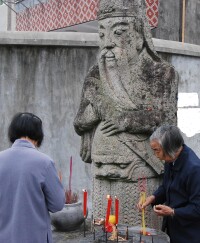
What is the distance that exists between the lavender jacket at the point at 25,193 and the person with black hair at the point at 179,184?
2.53 ft

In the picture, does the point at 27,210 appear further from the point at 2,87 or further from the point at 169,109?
the point at 2,87

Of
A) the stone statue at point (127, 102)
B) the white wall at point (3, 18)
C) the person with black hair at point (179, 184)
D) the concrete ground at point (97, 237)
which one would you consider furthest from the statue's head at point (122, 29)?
the white wall at point (3, 18)

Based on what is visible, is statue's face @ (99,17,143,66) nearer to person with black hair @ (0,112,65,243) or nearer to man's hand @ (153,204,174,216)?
man's hand @ (153,204,174,216)

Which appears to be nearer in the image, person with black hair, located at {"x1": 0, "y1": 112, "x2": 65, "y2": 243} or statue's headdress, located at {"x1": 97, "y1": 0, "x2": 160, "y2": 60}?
person with black hair, located at {"x1": 0, "y1": 112, "x2": 65, "y2": 243}

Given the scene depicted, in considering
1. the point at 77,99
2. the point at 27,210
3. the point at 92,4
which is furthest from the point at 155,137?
the point at 92,4

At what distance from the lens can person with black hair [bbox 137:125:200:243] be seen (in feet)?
9.32

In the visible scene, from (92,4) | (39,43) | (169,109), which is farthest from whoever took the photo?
(92,4)

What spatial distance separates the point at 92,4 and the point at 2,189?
6.01 metres

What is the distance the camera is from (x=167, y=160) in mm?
2955

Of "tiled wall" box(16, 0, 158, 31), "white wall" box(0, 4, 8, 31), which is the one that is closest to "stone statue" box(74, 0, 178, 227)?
"tiled wall" box(16, 0, 158, 31)

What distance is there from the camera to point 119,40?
12.7 ft

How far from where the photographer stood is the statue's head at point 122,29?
3846mm

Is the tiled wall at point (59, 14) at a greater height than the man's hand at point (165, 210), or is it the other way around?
the tiled wall at point (59, 14)

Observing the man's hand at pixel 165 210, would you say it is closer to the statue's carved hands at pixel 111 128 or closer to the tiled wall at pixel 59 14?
the statue's carved hands at pixel 111 128
